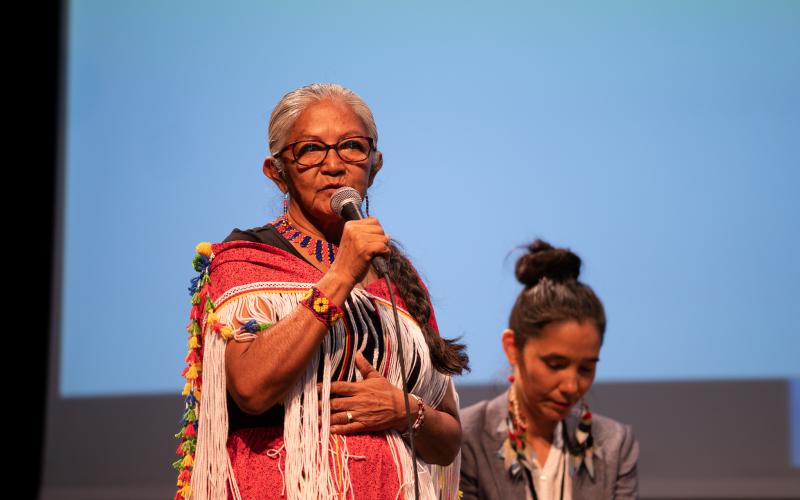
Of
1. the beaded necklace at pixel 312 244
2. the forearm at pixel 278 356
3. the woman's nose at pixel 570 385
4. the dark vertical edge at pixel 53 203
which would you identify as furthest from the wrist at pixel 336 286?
the dark vertical edge at pixel 53 203

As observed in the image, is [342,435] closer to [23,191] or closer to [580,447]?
[580,447]

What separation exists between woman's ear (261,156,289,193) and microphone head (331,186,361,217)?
0.52 feet

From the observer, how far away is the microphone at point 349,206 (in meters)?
1.55

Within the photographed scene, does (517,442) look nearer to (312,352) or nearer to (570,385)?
(570,385)

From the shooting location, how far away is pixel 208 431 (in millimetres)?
1573

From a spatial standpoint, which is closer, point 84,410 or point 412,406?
point 412,406

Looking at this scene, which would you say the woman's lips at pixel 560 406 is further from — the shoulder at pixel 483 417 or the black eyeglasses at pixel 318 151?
the black eyeglasses at pixel 318 151

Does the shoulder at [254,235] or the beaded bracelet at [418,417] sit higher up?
the shoulder at [254,235]

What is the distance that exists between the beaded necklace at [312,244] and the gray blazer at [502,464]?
117 cm

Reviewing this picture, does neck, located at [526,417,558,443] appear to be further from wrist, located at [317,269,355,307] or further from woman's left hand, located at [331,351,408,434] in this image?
wrist, located at [317,269,355,307]

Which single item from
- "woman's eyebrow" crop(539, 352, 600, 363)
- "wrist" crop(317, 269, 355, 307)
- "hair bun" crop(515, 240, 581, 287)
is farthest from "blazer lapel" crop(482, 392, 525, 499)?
"wrist" crop(317, 269, 355, 307)

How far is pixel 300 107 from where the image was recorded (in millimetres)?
1722

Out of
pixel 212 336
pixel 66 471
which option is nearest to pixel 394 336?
pixel 212 336

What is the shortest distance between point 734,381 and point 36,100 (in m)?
2.86
